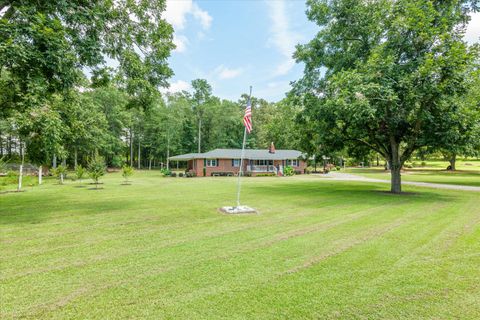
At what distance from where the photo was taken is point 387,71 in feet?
41.2

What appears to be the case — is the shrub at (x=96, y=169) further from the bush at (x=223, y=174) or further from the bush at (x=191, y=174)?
the bush at (x=223, y=174)

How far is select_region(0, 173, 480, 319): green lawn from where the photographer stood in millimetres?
3205

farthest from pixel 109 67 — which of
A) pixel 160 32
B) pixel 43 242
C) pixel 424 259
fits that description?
pixel 424 259

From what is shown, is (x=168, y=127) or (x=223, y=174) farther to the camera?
(x=168, y=127)

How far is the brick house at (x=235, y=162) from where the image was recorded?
34875mm

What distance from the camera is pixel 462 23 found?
13.9 m

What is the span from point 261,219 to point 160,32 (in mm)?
8361

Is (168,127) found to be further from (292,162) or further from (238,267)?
(238,267)

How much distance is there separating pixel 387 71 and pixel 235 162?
25.4 meters

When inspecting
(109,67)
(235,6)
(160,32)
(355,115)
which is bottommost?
(355,115)

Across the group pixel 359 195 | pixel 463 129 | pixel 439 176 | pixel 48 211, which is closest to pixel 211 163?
pixel 359 195

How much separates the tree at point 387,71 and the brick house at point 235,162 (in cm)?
1981

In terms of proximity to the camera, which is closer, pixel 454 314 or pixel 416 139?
pixel 454 314

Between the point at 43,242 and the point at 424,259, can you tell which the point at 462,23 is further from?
the point at 43,242
